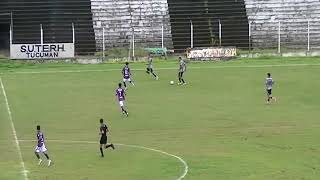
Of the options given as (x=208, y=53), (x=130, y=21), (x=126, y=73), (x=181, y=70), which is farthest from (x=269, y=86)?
(x=130, y=21)

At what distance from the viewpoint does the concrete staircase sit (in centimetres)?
6303

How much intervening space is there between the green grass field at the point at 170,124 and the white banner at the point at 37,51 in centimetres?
714

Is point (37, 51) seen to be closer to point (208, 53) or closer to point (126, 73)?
point (208, 53)

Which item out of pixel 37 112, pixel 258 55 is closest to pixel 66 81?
pixel 37 112

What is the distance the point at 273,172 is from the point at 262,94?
58.1 feet

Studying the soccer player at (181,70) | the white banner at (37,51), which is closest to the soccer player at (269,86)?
the soccer player at (181,70)

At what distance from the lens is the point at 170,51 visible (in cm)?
6091

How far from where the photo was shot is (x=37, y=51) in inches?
2260

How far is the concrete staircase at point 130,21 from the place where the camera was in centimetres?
6303

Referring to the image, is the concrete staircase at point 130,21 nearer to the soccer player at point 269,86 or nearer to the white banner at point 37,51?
the white banner at point 37,51

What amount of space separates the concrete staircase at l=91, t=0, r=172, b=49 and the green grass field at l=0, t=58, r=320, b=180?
1301 cm

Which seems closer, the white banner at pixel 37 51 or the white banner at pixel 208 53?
the white banner at pixel 37 51

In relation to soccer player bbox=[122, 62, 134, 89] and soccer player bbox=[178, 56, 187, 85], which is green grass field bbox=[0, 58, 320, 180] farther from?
soccer player bbox=[122, 62, 134, 89]

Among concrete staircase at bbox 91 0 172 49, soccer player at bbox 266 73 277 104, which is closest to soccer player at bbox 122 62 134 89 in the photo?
soccer player at bbox 266 73 277 104
